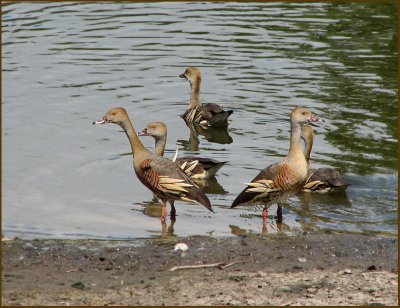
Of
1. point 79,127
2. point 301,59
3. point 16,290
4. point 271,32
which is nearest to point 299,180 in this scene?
point 16,290

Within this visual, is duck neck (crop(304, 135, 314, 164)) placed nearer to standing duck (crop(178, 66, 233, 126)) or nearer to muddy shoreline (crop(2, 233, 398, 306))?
standing duck (crop(178, 66, 233, 126))

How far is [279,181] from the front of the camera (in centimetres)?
1162

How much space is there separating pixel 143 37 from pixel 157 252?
40.2ft

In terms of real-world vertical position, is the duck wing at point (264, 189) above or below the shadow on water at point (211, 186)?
above

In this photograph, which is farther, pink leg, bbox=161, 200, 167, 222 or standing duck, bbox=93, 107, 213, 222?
pink leg, bbox=161, 200, 167, 222

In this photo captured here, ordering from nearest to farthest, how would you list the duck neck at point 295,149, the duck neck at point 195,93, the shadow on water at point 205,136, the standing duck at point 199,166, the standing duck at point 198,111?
the duck neck at point 295,149 → the standing duck at point 199,166 → the shadow on water at point 205,136 → the standing duck at point 198,111 → the duck neck at point 195,93

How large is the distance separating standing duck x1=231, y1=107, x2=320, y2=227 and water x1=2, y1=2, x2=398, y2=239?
327 millimetres

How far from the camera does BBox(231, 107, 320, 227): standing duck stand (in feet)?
38.1

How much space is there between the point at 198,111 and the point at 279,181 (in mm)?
5513

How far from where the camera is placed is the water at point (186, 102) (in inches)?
478

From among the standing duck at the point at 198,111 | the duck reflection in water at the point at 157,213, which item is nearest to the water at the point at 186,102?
the duck reflection in water at the point at 157,213

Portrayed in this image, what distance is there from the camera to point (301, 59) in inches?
781

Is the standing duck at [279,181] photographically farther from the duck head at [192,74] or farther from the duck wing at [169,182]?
the duck head at [192,74]

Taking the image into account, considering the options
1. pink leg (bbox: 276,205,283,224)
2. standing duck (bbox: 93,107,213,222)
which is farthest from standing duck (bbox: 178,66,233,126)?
pink leg (bbox: 276,205,283,224)
